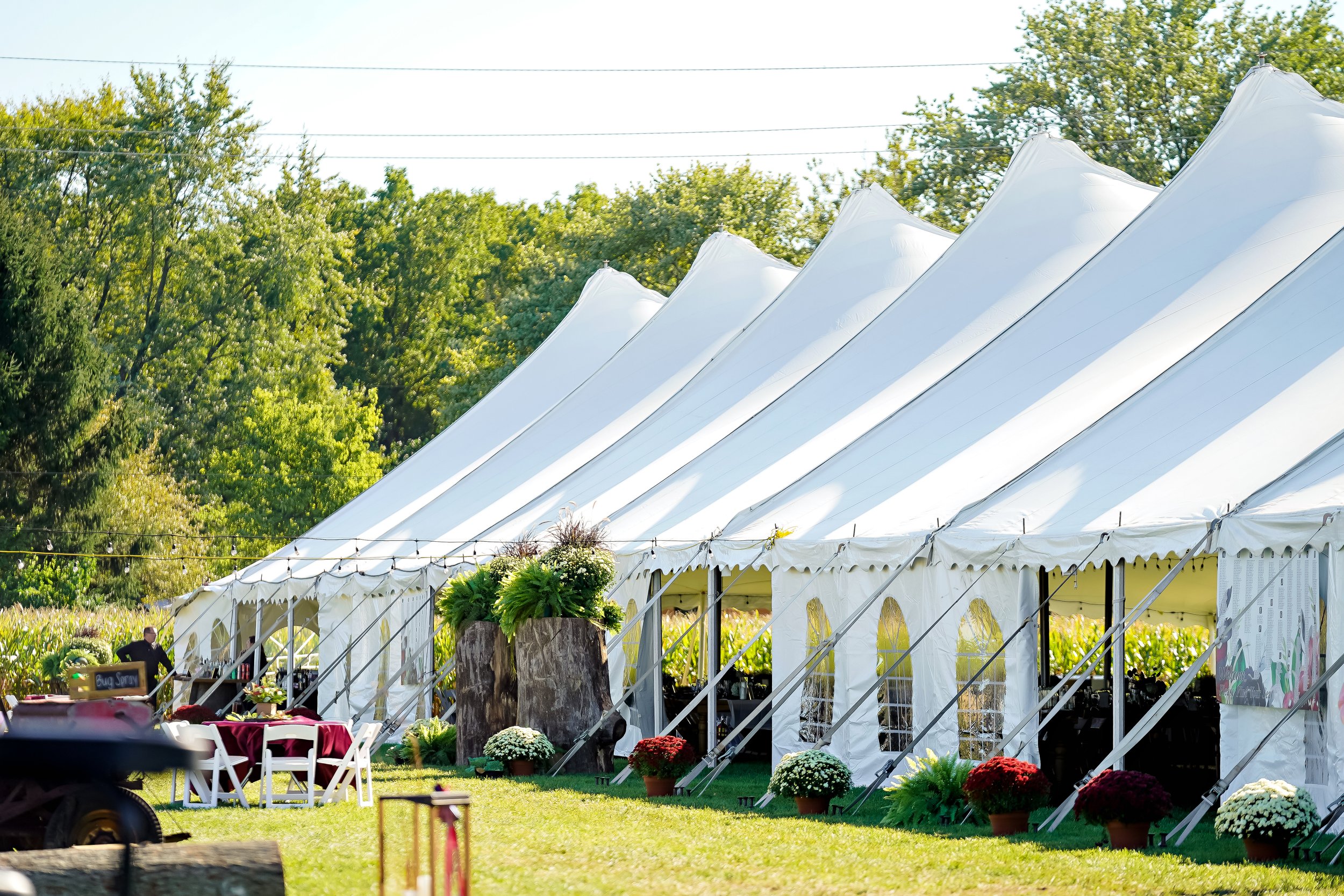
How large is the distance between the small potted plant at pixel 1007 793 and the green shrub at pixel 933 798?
457 millimetres

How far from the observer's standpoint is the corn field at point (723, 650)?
20.9 metres

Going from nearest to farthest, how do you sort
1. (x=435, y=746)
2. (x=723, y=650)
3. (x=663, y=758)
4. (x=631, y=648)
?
(x=663, y=758), (x=435, y=746), (x=631, y=648), (x=723, y=650)

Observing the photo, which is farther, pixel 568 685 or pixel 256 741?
pixel 568 685

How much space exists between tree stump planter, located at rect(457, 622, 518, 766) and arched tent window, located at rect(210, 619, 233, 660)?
8803 mm

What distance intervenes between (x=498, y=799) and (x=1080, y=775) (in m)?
4.57

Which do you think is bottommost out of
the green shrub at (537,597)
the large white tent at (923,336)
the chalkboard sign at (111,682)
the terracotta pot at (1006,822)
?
the terracotta pot at (1006,822)

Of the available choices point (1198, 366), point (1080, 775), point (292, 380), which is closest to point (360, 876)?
point (1080, 775)

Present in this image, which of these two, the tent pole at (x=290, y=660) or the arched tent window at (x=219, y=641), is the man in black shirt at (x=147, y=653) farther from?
the arched tent window at (x=219, y=641)

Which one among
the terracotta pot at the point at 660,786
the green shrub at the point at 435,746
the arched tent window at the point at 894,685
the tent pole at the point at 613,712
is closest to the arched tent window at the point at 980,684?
the arched tent window at the point at 894,685

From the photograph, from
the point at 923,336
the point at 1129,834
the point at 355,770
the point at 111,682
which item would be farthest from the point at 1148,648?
the point at 111,682

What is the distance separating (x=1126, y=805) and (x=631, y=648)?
788 cm

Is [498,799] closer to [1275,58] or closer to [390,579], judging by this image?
[390,579]

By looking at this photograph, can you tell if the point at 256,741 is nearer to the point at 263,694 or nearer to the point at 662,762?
the point at 662,762

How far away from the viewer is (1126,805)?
9008 millimetres
